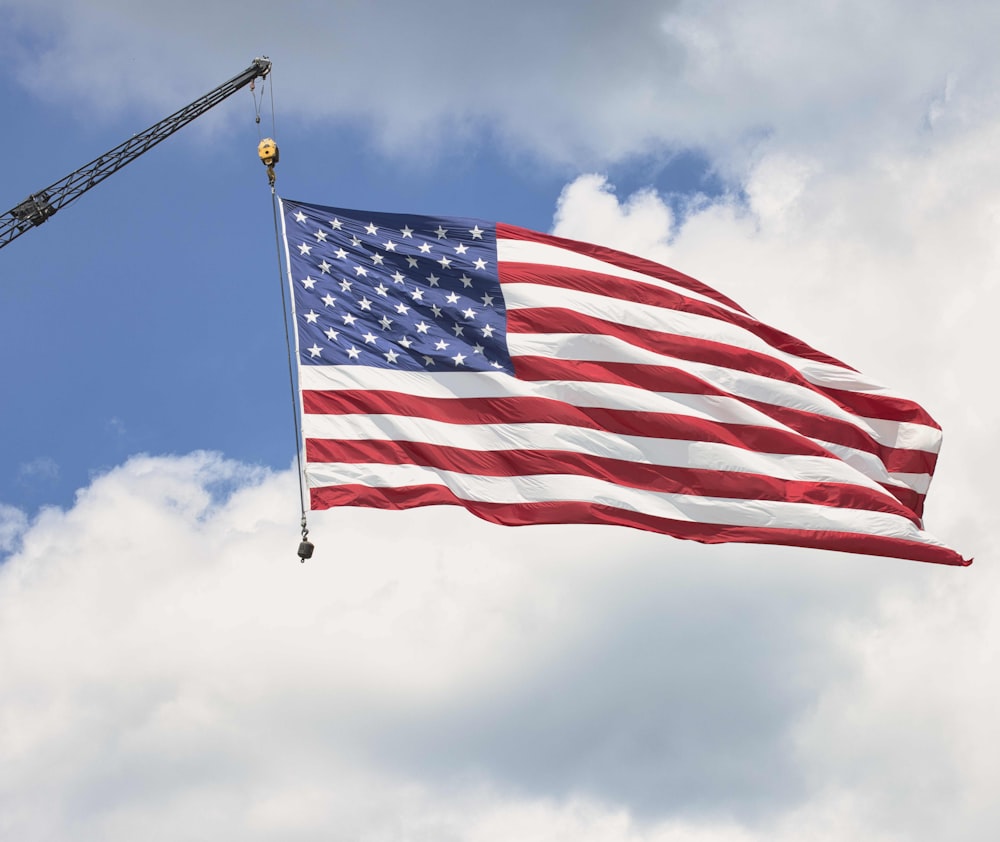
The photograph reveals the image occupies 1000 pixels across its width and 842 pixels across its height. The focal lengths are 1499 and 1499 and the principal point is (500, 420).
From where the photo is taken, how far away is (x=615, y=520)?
37.0 metres

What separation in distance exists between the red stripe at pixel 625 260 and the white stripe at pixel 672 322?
970mm

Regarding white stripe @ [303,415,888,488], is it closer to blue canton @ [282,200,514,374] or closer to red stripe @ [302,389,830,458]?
red stripe @ [302,389,830,458]

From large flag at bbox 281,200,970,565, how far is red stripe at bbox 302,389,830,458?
51 millimetres

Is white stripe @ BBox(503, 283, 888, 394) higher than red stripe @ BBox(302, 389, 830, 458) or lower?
higher

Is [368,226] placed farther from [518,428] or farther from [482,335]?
[518,428]

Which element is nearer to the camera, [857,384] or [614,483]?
[614,483]

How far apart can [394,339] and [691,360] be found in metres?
7.98

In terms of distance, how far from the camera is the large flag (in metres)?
37.0

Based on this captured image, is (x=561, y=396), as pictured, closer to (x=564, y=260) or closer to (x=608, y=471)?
(x=608, y=471)

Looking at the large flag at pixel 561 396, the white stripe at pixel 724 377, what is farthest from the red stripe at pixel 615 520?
the white stripe at pixel 724 377

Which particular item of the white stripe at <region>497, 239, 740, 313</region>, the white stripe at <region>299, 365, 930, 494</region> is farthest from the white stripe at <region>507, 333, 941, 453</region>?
the white stripe at <region>497, 239, 740, 313</region>

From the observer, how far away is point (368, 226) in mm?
39688

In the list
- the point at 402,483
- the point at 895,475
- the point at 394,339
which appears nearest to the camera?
the point at 402,483

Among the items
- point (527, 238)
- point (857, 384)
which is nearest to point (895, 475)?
point (857, 384)
